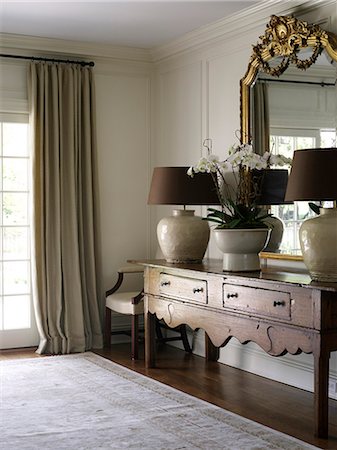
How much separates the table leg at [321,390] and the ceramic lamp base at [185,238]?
166 centimetres

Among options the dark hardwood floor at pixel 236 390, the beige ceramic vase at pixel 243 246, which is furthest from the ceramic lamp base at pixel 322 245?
the dark hardwood floor at pixel 236 390

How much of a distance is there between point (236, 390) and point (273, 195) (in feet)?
4.41

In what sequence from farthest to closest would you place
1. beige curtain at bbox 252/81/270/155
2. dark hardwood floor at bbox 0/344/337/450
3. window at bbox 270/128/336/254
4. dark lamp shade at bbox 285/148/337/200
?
beige curtain at bbox 252/81/270/155, window at bbox 270/128/336/254, dark hardwood floor at bbox 0/344/337/450, dark lamp shade at bbox 285/148/337/200

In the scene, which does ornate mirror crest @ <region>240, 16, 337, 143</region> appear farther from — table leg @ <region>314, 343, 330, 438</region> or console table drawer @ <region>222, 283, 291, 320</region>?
table leg @ <region>314, 343, 330, 438</region>

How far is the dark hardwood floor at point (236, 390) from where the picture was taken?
414cm

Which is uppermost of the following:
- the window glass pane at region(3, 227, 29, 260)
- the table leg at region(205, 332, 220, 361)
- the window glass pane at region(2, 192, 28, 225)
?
the window glass pane at region(2, 192, 28, 225)

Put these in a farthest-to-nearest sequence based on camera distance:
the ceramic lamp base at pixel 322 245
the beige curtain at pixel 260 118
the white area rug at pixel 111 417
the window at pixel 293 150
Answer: the beige curtain at pixel 260 118 → the window at pixel 293 150 → the ceramic lamp base at pixel 322 245 → the white area rug at pixel 111 417

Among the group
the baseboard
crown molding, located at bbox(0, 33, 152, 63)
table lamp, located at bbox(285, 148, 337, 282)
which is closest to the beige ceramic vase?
table lamp, located at bbox(285, 148, 337, 282)

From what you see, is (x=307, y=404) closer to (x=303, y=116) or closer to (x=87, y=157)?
(x=303, y=116)

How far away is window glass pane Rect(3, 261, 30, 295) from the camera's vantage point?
20.5 feet

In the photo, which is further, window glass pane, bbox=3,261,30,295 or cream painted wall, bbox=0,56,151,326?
cream painted wall, bbox=0,56,151,326

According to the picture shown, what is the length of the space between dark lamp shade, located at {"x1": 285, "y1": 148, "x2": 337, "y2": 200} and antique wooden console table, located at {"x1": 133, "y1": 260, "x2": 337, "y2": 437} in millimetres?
474

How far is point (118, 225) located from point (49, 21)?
193 centimetres

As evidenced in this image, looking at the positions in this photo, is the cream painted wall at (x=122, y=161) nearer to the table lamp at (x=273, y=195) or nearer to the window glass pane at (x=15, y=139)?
the window glass pane at (x=15, y=139)
